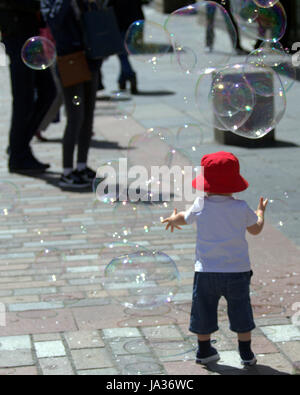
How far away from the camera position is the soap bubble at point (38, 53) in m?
6.62

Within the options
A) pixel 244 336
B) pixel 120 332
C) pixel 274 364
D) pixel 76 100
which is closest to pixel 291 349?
pixel 274 364

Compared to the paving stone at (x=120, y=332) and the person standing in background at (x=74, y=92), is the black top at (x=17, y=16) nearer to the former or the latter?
the person standing in background at (x=74, y=92)

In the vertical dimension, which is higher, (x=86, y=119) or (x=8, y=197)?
(x=86, y=119)

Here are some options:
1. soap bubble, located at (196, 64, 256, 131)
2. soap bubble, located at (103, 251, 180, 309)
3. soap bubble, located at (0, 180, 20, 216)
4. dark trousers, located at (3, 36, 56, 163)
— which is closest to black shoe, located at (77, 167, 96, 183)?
soap bubble, located at (0, 180, 20, 216)

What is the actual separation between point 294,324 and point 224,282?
67cm

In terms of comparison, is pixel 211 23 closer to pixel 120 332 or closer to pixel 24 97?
pixel 24 97

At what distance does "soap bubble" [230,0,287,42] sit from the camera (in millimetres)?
5539

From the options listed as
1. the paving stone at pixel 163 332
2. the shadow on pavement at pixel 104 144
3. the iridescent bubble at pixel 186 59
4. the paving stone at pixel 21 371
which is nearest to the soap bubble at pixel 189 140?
the shadow on pavement at pixel 104 144

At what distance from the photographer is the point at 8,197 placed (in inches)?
267

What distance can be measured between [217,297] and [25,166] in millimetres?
4456

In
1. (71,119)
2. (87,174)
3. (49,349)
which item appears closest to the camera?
(49,349)

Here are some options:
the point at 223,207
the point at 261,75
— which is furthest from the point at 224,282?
the point at 261,75

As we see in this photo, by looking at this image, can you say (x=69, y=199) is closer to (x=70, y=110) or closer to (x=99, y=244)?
(x=70, y=110)

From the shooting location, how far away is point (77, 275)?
505 centimetres
